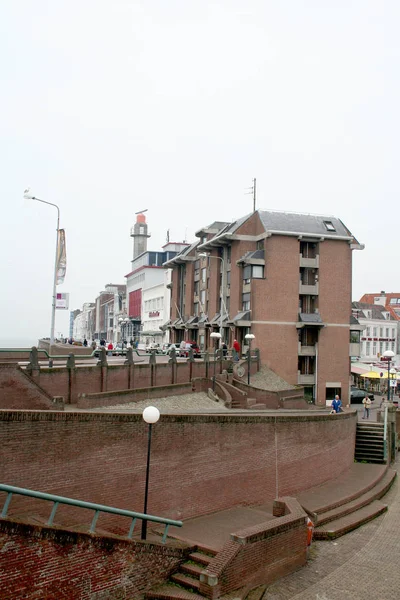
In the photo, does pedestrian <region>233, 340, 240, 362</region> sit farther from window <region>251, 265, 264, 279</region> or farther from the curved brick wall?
the curved brick wall

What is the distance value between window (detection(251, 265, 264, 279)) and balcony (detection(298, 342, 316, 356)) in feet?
21.4

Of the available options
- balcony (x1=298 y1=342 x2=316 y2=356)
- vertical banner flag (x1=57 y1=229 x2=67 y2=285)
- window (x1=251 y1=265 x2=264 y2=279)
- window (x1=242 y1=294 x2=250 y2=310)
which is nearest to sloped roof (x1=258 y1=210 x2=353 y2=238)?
window (x1=251 y1=265 x2=264 y2=279)

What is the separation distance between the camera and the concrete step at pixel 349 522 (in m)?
17.2

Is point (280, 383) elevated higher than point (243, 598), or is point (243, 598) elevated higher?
point (280, 383)

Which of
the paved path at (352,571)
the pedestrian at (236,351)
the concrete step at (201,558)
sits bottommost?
the paved path at (352,571)

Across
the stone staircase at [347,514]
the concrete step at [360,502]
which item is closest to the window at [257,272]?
the concrete step at [360,502]

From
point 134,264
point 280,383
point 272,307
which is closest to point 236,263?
point 272,307

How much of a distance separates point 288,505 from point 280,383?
27.0 m

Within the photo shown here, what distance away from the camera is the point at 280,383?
42500 millimetres

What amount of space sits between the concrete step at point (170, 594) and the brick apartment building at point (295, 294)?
32.8 metres

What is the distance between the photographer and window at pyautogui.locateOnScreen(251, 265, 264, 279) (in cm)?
4540

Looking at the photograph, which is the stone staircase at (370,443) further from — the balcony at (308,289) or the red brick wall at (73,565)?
the balcony at (308,289)

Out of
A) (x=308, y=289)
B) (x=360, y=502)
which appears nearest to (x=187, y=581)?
(x=360, y=502)

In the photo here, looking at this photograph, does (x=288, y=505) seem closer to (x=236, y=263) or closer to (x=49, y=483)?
(x=49, y=483)
